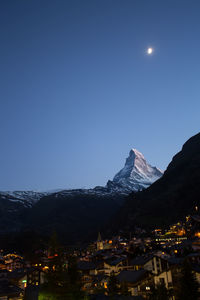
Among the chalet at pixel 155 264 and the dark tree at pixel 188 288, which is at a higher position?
the chalet at pixel 155 264

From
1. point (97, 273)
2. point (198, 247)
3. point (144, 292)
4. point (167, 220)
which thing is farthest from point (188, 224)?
point (144, 292)

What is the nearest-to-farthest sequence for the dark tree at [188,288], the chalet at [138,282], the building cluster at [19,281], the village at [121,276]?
the dark tree at [188,288] → the village at [121,276] → the building cluster at [19,281] → the chalet at [138,282]

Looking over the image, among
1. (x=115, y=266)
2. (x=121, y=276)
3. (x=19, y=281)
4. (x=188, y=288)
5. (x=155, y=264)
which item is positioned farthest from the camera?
(x=115, y=266)

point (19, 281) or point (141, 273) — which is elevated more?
point (141, 273)

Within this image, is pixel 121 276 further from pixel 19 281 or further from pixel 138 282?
pixel 19 281

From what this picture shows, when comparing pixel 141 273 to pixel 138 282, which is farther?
pixel 141 273

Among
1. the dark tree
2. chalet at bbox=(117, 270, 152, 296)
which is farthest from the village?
the dark tree

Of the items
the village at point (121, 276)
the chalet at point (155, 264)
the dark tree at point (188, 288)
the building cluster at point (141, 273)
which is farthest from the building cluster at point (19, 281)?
the dark tree at point (188, 288)

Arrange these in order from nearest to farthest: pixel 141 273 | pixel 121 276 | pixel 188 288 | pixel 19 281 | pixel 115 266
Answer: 1. pixel 188 288
2. pixel 141 273
3. pixel 121 276
4. pixel 19 281
5. pixel 115 266

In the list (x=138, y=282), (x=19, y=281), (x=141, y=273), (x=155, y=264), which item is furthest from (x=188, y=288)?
(x=19, y=281)

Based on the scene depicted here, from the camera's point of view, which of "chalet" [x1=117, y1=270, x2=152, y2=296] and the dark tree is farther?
"chalet" [x1=117, y1=270, x2=152, y2=296]

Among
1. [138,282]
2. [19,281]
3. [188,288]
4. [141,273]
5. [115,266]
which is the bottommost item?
[138,282]

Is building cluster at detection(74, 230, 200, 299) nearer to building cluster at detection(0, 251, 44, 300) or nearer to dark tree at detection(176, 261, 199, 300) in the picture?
dark tree at detection(176, 261, 199, 300)

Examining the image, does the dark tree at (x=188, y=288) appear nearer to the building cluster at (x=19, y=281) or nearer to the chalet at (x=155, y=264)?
the chalet at (x=155, y=264)
